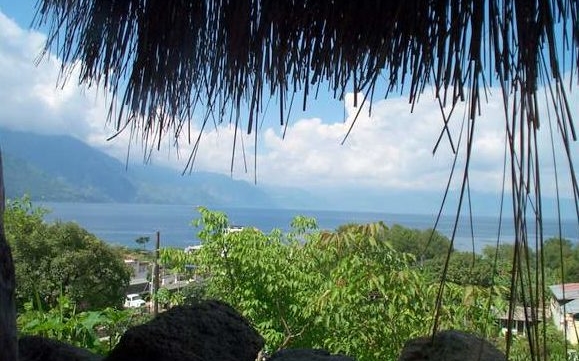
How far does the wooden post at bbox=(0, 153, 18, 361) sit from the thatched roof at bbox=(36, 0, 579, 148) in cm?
36

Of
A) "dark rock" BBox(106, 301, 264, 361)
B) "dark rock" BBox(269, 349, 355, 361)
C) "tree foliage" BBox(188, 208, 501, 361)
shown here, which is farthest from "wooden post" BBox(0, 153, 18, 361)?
"tree foliage" BBox(188, 208, 501, 361)

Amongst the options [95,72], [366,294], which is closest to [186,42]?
[95,72]

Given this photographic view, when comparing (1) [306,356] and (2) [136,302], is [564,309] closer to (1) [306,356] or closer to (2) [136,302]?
(1) [306,356]

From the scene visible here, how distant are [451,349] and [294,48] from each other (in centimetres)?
61

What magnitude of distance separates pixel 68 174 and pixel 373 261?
14.2 meters

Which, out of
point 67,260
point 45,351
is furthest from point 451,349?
point 67,260

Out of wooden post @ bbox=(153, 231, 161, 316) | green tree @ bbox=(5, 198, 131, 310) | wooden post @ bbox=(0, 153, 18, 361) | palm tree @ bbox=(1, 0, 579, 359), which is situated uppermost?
palm tree @ bbox=(1, 0, 579, 359)

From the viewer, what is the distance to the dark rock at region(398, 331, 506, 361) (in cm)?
111

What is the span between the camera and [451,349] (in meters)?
1.14

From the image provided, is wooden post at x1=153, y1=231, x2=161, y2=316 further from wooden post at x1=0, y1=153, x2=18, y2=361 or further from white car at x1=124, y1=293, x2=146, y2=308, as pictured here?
wooden post at x1=0, y1=153, x2=18, y2=361

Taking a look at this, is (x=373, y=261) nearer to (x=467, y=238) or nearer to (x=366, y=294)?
(x=366, y=294)

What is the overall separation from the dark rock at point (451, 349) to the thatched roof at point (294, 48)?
51 centimetres

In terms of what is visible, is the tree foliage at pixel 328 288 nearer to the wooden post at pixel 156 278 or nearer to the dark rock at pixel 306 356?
the wooden post at pixel 156 278

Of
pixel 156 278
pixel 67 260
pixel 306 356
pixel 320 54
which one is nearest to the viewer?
pixel 320 54
